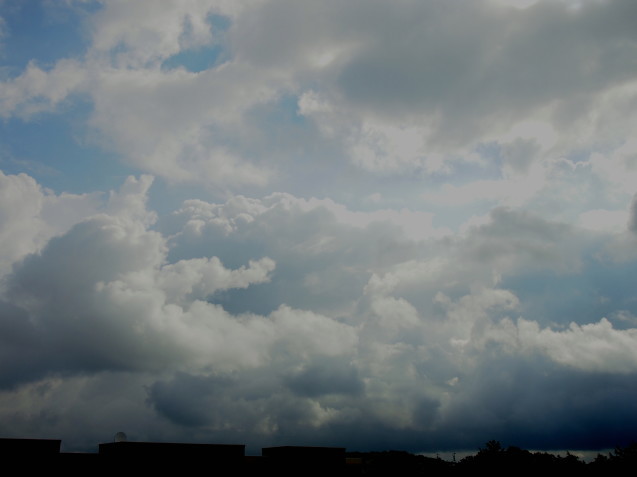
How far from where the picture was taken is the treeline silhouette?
71.4 m

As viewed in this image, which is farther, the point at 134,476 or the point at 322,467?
the point at 322,467

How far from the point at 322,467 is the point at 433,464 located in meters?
61.8

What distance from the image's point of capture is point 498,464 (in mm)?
83625

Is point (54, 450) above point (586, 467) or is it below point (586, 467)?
above

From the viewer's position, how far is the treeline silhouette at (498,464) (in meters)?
71.4

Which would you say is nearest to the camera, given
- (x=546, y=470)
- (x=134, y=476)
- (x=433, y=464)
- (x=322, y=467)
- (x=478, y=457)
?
(x=134, y=476)

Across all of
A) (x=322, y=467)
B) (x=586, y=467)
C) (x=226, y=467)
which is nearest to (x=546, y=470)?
(x=586, y=467)

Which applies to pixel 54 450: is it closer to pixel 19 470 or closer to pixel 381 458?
pixel 19 470

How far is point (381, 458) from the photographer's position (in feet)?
335

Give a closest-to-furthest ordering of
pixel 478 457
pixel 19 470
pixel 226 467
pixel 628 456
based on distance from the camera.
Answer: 1. pixel 19 470
2. pixel 226 467
3. pixel 628 456
4. pixel 478 457

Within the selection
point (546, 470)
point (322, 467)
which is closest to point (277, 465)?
point (322, 467)

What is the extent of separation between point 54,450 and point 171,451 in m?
9.02

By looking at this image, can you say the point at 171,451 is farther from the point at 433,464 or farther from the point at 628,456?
the point at 433,464

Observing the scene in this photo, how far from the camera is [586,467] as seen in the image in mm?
74375
